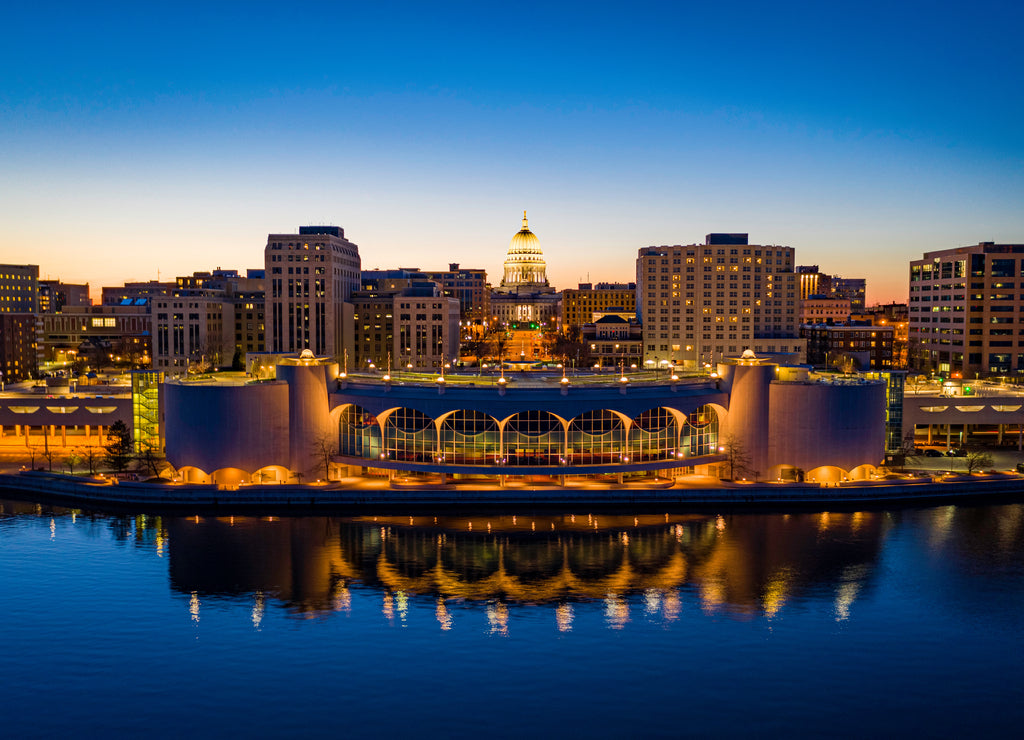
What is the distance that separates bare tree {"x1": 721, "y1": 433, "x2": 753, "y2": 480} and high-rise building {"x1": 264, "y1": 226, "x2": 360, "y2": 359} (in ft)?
203

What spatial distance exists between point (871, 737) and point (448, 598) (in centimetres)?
1584

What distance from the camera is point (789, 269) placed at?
119m

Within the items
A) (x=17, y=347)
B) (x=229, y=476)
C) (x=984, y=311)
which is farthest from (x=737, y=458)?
(x=17, y=347)

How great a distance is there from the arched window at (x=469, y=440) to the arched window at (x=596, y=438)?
429cm

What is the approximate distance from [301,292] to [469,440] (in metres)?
58.7

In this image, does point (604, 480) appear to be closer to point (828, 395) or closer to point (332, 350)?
point (828, 395)

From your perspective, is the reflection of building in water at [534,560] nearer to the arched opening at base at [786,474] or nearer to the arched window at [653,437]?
the arched opening at base at [786,474]

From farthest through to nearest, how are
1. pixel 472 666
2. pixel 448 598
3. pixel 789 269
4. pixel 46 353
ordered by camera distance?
pixel 46 353 → pixel 789 269 → pixel 448 598 → pixel 472 666

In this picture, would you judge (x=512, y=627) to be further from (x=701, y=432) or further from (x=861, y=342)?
(x=861, y=342)

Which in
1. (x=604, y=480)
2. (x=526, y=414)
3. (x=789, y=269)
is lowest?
(x=604, y=480)

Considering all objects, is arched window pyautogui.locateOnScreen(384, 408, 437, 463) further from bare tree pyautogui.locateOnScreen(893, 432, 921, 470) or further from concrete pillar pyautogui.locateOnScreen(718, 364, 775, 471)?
bare tree pyautogui.locateOnScreen(893, 432, 921, 470)

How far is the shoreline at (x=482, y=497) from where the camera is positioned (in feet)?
151

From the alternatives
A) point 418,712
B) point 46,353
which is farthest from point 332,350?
point 418,712

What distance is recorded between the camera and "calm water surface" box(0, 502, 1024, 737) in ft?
81.7
